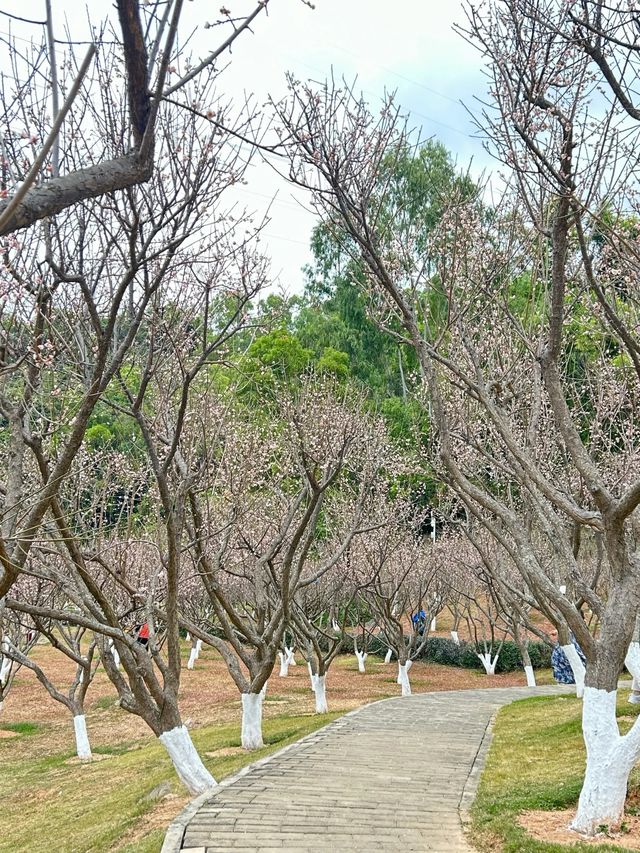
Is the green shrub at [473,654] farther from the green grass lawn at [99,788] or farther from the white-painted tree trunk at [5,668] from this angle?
the white-painted tree trunk at [5,668]

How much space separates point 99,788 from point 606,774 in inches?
359

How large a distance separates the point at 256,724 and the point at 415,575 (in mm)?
14335

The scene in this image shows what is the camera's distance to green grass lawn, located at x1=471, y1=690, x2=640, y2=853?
6934mm

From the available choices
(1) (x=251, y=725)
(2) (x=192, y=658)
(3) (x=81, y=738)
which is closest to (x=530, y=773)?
(1) (x=251, y=725)

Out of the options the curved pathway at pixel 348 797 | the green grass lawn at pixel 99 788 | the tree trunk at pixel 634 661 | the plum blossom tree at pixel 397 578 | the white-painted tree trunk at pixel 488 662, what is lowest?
the white-painted tree trunk at pixel 488 662

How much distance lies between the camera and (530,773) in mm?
9836

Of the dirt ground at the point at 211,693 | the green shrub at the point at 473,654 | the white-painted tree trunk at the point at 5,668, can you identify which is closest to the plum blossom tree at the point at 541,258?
the dirt ground at the point at 211,693

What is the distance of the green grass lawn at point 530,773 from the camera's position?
693 cm

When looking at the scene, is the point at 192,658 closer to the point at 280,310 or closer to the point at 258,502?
the point at 258,502

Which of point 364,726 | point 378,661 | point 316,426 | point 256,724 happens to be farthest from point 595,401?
point 378,661

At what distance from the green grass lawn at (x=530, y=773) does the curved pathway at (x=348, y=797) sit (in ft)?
0.79

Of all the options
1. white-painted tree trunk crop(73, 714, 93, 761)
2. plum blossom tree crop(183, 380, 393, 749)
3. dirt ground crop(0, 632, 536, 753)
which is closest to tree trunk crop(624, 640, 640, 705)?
plum blossom tree crop(183, 380, 393, 749)

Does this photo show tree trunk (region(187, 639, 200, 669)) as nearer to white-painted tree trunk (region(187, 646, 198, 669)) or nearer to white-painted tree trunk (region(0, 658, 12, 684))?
white-painted tree trunk (region(187, 646, 198, 669))

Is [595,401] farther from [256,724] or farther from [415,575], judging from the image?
[415,575]
